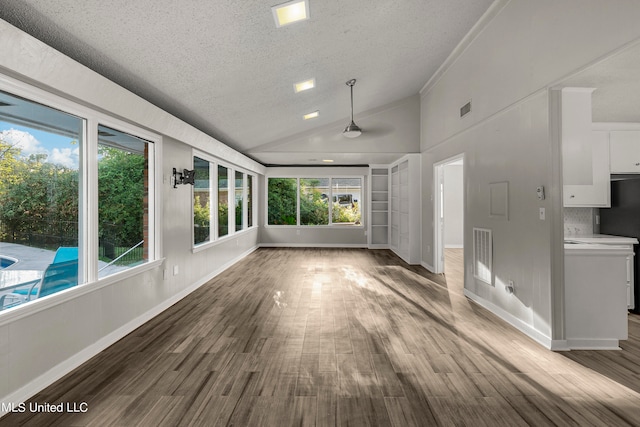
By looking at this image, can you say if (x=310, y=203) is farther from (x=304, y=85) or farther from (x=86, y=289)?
(x=86, y=289)

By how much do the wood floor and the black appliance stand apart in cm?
61

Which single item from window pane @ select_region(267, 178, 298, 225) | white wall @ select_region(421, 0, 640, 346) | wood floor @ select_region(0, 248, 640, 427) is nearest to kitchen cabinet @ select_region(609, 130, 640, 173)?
white wall @ select_region(421, 0, 640, 346)

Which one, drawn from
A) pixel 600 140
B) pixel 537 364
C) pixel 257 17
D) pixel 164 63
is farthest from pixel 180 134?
pixel 600 140

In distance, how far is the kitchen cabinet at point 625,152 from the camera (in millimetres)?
3928

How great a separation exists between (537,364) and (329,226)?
24.2ft

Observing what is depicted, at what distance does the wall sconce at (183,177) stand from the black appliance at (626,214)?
5.14m

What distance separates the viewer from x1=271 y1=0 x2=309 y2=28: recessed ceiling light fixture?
2.70 metres

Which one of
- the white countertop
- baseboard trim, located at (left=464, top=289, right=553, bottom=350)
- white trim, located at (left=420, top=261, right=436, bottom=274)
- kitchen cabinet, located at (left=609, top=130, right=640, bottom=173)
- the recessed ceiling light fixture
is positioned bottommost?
baseboard trim, located at (left=464, top=289, right=553, bottom=350)

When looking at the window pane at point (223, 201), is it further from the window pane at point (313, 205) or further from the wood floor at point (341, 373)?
the window pane at point (313, 205)

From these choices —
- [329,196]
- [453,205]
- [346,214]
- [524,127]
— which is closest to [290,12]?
[524,127]

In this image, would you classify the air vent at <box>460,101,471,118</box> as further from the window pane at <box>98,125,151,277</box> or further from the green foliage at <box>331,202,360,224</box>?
the green foliage at <box>331,202,360,224</box>

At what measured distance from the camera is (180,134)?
4176mm

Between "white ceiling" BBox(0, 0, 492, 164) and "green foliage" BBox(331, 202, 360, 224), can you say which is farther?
"green foliage" BBox(331, 202, 360, 224)

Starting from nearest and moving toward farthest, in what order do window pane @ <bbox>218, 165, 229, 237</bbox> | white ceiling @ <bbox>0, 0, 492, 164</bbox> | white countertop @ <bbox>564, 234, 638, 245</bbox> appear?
white ceiling @ <bbox>0, 0, 492, 164</bbox> < white countertop @ <bbox>564, 234, 638, 245</bbox> < window pane @ <bbox>218, 165, 229, 237</bbox>
